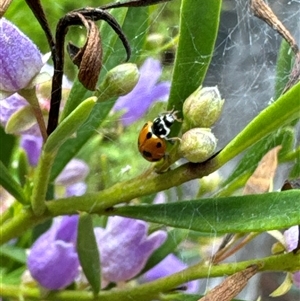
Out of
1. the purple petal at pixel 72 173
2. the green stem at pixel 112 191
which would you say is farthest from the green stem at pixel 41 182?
the purple petal at pixel 72 173

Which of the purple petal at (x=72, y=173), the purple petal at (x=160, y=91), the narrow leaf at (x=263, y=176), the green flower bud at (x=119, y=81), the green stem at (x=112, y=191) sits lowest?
the narrow leaf at (x=263, y=176)

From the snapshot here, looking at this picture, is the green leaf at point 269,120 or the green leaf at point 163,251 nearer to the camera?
the green leaf at point 269,120

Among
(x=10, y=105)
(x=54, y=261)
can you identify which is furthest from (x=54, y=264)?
(x=10, y=105)

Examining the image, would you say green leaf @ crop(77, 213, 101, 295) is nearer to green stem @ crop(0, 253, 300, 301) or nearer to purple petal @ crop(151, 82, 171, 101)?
green stem @ crop(0, 253, 300, 301)

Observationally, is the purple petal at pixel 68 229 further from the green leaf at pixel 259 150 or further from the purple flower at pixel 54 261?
the green leaf at pixel 259 150

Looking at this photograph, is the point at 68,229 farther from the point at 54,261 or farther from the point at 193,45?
the point at 193,45

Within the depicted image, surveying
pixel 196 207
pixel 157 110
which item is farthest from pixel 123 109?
pixel 196 207

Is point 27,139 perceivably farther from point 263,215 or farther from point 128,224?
point 263,215
